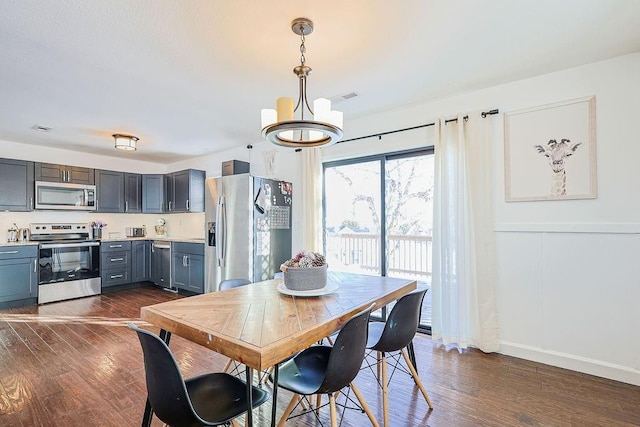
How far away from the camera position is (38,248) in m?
4.66

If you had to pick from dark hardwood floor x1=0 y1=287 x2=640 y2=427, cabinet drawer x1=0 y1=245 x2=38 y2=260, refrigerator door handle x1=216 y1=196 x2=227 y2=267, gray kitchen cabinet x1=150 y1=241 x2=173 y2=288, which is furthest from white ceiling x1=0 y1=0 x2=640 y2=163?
gray kitchen cabinet x1=150 y1=241 x2=173 y2=288

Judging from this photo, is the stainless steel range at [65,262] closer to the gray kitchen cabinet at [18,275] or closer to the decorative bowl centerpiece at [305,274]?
the gray kitchen cabinet at [18,275]

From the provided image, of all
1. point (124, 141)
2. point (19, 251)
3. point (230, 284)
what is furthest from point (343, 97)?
point (19, 251)

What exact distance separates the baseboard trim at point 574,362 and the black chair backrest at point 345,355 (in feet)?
6.98

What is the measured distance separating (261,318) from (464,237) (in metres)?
2.28

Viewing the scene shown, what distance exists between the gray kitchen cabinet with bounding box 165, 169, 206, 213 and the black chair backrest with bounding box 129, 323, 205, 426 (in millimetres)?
4824

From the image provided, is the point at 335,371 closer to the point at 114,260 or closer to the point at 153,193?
the point at 114,260

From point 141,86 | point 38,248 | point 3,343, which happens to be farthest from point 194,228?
point 141,86

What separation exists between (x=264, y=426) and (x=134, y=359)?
5.23 feet

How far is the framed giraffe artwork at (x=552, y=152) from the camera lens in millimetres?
2588

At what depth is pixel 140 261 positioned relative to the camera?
5840mm

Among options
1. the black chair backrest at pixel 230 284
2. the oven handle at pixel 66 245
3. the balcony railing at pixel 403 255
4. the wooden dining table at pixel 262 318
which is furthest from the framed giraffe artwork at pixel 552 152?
the oven handle at pixel 66 245

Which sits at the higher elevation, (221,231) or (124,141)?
(124,141)

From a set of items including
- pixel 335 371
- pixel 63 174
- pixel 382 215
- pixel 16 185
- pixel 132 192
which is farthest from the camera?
pixel 132 192
